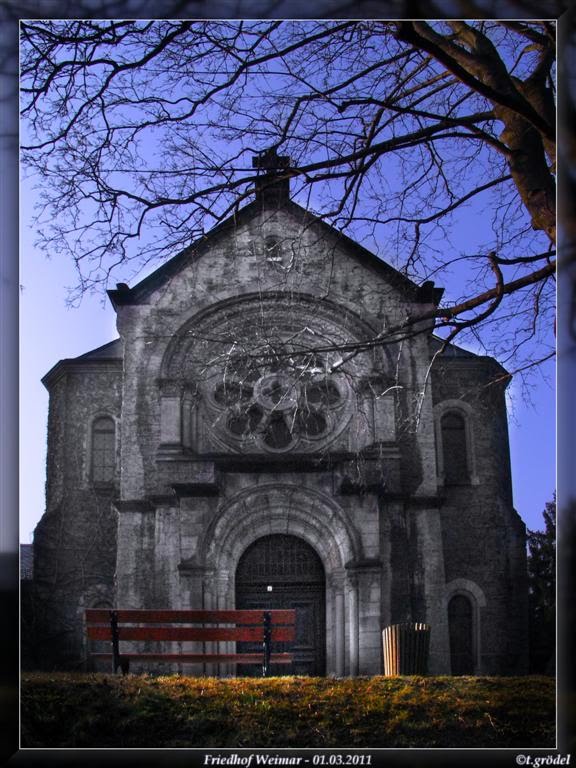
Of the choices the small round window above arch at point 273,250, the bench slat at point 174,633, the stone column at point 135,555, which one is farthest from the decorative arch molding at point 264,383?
the bench slat at point 174,633

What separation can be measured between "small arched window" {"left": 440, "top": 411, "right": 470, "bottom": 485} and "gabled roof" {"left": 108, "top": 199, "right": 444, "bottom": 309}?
5.36ft

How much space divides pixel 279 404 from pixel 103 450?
218cm

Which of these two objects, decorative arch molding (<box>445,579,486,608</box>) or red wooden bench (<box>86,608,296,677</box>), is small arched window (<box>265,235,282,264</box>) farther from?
decorative arch molding (<box>445,579,486,608</box>)

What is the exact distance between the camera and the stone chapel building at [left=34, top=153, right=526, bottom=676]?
10.7m

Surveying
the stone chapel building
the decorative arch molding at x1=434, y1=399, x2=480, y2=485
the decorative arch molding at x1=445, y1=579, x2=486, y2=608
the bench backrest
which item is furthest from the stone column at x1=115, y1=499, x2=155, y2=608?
the decorative arch molding at x1=445, y1=579, x2=486, y2=608

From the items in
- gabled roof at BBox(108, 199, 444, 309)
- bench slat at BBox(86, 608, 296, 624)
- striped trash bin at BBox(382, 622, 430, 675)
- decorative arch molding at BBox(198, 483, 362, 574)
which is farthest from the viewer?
decorative arch molding at BBox(198, 483, 362, 574)

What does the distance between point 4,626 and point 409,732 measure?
3.23m

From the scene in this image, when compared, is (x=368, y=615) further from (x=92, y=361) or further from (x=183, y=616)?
(x=92, y=361)

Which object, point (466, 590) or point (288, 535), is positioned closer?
point (466, 590)

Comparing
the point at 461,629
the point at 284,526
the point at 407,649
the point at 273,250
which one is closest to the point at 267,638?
the point at 407,649

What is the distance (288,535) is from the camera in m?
12.5

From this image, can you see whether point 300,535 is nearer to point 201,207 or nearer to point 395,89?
point 201,207

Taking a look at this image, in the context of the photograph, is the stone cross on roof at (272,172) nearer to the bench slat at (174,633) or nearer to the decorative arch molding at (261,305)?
the decorative arch molding at (261,305)

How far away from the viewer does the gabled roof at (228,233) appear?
1007 cm
